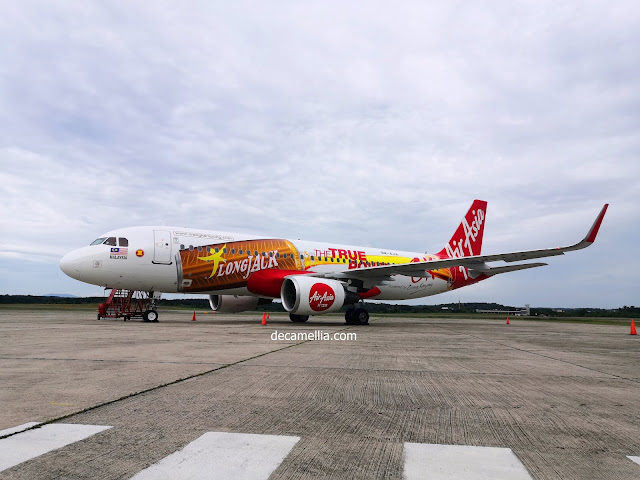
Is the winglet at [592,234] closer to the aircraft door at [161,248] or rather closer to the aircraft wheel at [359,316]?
the aircraft wheel at [359,316]

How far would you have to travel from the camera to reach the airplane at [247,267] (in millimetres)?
17031

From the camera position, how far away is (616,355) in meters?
9.88

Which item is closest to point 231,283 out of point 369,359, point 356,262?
point 356,262

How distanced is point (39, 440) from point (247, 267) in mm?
15772

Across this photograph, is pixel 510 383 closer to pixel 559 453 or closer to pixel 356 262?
pixel 559 453

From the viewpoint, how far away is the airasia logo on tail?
683 inches

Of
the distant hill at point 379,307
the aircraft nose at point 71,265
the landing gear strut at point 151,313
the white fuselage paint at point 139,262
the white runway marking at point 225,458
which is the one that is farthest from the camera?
the distant hill at point 379,307

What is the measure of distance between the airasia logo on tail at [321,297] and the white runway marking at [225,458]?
14.0m

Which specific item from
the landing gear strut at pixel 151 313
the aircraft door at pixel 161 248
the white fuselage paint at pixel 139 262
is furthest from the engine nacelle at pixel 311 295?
the landing gear strut at pixel 151 313

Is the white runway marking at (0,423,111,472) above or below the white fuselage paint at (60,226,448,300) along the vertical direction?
below

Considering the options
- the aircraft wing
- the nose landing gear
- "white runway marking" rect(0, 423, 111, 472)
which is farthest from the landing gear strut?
"white runway marking" rect(0, 423, 111, 472)

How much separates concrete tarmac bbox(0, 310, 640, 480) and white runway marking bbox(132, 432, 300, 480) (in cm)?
2

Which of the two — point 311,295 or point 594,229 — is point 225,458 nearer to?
point 311,295

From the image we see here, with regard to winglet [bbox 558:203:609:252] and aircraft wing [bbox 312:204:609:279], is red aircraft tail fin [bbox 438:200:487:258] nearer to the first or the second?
aircraft wing [bbox 312:204:609:279]
